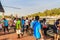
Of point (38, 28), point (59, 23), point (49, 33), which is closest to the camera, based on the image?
point (38, 28)

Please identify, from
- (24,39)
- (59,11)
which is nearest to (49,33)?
(24,39)

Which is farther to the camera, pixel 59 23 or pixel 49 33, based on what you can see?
pixel 49 33

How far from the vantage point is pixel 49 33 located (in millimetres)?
17375

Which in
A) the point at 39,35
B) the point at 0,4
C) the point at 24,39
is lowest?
the point at 24,39

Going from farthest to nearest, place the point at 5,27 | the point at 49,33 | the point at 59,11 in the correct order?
the point at 59,11 → the point at 5,27 → the point at 49,33

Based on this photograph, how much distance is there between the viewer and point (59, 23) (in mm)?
13859

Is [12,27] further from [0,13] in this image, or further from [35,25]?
[35,25]

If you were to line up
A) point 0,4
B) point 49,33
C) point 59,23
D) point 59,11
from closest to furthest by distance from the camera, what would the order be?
point 59,23
point 49,33
point 0,4
point 59,11

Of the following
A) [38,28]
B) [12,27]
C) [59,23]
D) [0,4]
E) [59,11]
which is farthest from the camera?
[59,11]

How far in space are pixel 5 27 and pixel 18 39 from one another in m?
4.16

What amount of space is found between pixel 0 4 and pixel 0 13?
49.5 inches

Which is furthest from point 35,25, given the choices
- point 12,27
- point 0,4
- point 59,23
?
point 0,4

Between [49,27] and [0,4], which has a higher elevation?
[0,4]

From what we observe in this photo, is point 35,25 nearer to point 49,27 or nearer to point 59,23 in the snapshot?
point 59,23
